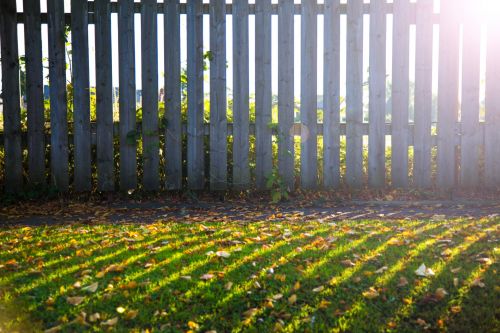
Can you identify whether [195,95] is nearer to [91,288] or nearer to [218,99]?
[218,99]

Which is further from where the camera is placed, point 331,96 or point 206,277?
point 331,96

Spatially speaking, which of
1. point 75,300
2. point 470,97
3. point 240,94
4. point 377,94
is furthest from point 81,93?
point 470,97

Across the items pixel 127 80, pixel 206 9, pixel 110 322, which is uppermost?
pixel 206 9

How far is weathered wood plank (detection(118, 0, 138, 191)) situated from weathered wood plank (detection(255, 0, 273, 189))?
5.08 ft

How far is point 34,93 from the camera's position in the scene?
24.2ft

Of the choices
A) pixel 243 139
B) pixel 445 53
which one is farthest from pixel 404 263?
pixel 445 53

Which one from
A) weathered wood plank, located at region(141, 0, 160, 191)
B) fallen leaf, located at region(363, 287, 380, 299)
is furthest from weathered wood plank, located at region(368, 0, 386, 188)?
fallen leaf, located at region(363, 287, 380, 299)

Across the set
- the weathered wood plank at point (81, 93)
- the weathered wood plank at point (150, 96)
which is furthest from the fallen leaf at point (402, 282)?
the weathered wood plank at point (81, 93)

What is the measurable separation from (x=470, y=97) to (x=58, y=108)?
529cm

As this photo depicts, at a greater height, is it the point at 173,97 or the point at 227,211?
the point at 173,97

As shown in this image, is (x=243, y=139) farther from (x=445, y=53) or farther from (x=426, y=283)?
(x=426, y=283)

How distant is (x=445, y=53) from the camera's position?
7531mm

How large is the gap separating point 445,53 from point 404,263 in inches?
167

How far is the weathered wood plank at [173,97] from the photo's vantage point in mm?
7289
